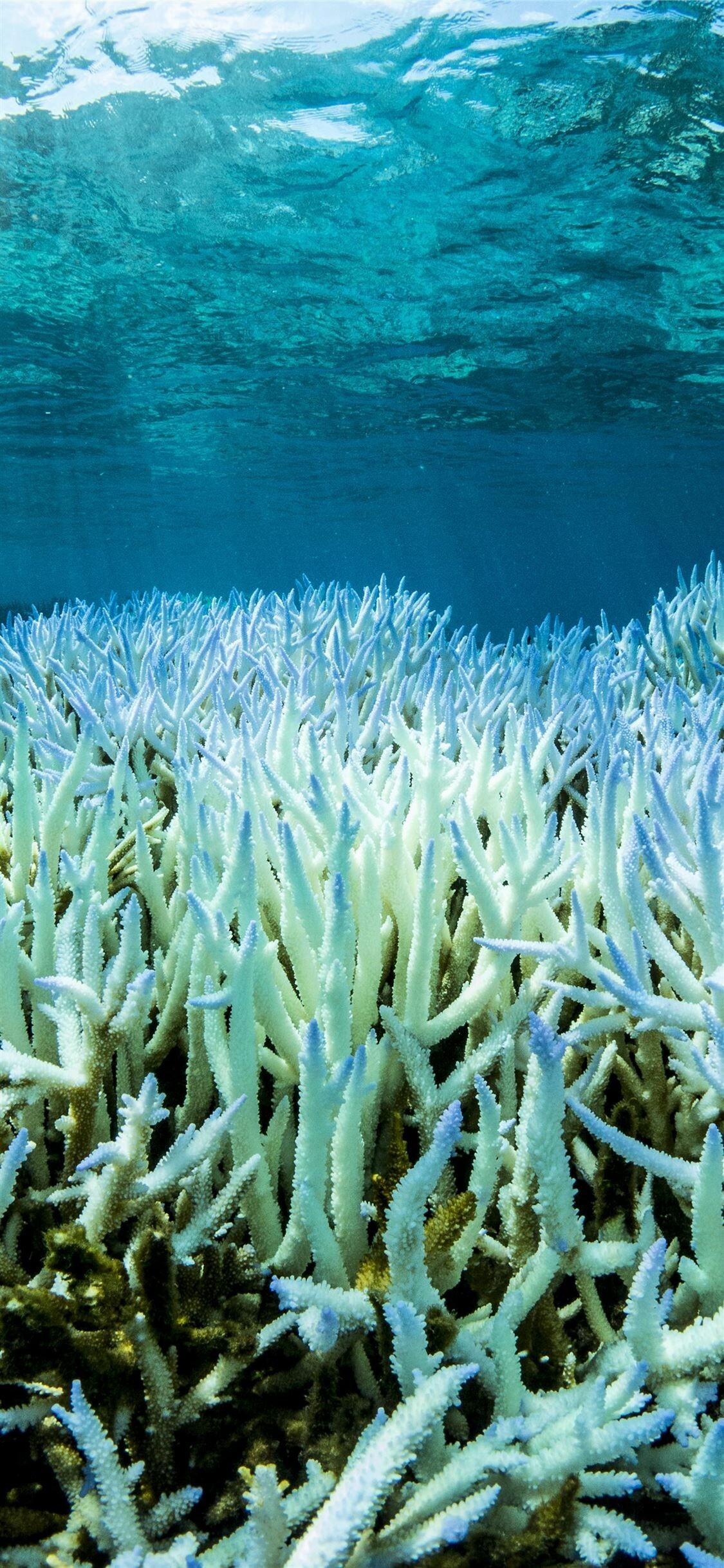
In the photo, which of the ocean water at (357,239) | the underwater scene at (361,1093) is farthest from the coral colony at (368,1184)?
the ocean water at (357,239)

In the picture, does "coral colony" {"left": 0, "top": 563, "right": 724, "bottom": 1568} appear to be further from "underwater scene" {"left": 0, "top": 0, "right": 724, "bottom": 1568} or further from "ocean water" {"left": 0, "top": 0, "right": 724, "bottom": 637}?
"ocean water" {"left": 0, "top": 0, "right": 724, "bottom": 637}

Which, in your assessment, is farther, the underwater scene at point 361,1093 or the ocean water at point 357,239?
the ocean water at point 357,239

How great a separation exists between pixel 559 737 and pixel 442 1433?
110 inches

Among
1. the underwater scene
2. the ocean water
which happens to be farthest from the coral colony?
the ocean water

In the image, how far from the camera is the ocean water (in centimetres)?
1202

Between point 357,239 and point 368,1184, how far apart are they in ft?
63.1

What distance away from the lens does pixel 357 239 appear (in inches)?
666

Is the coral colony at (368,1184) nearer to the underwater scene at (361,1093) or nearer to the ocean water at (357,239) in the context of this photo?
the underwater scene at (361,1093)

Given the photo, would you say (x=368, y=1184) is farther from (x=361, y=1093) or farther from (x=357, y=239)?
(x=357, y=239)

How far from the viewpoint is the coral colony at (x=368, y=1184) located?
47.4 inches

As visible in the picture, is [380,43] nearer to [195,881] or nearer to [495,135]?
[495,135]

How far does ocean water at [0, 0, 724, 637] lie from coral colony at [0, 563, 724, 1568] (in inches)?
474

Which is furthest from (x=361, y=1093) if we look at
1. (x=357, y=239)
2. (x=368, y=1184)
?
(x=357, y=239)

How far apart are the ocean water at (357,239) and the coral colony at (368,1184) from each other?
1203cm
